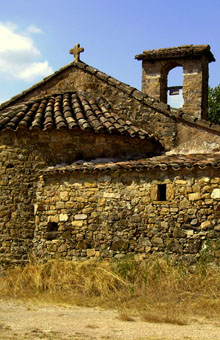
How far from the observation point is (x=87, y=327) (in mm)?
6062

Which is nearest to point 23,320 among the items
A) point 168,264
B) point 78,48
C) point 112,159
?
point 168,264

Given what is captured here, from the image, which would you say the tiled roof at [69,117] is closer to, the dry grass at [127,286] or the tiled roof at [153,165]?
the tiled roof at [153,165]

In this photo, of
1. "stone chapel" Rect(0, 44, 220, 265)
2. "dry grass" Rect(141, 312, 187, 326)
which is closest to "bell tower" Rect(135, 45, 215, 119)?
"stone chapel" Rect(0, 44, 220, 265)

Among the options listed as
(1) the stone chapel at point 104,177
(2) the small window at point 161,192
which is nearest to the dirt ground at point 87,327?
(1) the stone chapel at point 104,177

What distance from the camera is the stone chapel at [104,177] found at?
29.0 ft

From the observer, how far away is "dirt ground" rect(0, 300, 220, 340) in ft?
18.2

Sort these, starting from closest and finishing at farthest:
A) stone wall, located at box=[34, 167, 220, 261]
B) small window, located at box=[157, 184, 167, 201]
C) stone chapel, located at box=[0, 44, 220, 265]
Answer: stone wall, located at box=[34, 167, 220, 261], stone chapel, located at box=[0, 44, 220, 265], small window, located at box=[157, 184, 167, 201]

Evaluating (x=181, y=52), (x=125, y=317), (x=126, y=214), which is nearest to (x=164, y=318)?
(x=125, y=317)

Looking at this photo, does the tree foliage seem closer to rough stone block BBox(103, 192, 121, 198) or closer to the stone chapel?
the stone chapel

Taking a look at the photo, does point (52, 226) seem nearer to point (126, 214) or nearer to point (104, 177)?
point (104, 177)

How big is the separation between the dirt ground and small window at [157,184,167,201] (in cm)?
279

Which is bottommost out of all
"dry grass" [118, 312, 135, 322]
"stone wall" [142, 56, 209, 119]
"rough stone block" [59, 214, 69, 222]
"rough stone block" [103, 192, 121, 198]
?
"dry grass" [118, 312, 135, 322]

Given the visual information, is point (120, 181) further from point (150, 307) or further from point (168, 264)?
point (150, 307)

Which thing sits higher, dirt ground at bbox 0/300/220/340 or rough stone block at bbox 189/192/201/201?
rough stone block at bbox 189/192/201/201
